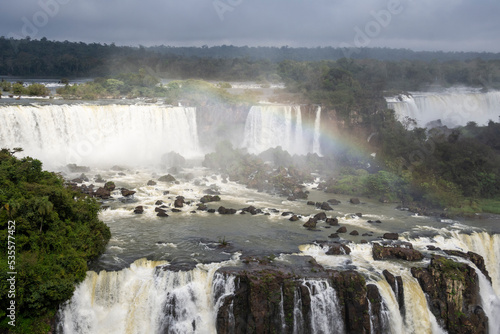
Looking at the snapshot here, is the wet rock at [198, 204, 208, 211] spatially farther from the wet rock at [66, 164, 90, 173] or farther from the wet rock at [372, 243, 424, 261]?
the wet rock at [66, 164, 90, 173]

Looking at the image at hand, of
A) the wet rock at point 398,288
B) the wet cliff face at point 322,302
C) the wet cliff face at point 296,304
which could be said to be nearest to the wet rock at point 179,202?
the wet cliff face at point 322,302

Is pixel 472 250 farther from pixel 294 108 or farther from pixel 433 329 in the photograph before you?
pixel 294 108

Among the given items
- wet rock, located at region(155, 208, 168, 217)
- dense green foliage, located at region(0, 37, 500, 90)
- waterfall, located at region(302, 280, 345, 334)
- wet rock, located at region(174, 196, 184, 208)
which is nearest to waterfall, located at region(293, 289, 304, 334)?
waterfall, located at region(302, 280, 345, 334)

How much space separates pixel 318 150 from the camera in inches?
1709

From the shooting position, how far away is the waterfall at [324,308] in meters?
17.6

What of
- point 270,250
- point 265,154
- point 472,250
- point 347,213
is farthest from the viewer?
point 265,154

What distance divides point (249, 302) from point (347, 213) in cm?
1189

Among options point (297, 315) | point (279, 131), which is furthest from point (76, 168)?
point (297, 315)

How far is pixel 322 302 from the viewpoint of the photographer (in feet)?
58.1

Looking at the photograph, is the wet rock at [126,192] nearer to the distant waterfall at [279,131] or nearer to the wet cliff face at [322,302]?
the wet cliff face at [322,302]

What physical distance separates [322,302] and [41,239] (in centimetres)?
1069

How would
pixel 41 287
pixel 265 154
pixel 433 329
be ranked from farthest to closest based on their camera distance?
pixel 265 154, pixel 433 329, pixel 41 287

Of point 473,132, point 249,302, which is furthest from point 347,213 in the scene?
point 473,132

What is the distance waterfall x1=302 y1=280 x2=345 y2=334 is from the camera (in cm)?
1756
